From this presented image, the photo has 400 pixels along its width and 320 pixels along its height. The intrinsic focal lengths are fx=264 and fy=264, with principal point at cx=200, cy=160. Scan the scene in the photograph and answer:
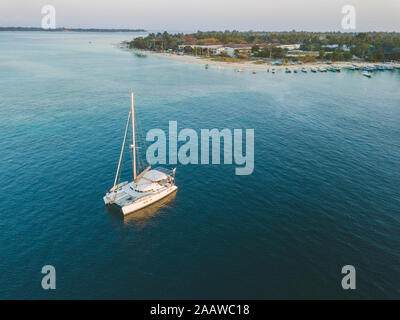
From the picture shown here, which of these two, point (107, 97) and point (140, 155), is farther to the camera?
point (107, 97)

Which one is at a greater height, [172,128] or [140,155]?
[172,128]

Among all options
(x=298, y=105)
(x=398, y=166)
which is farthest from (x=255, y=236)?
(x=298, y=105)

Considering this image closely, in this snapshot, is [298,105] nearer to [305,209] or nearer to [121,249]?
[305,209]
